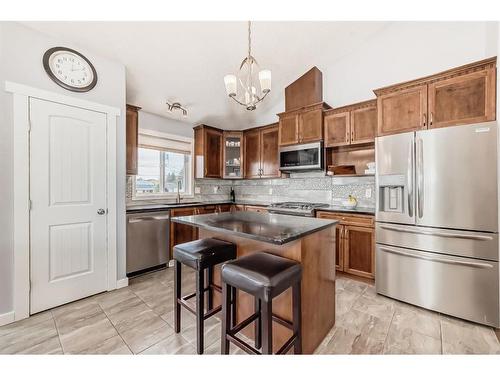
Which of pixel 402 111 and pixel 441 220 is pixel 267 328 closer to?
pixel 441 220

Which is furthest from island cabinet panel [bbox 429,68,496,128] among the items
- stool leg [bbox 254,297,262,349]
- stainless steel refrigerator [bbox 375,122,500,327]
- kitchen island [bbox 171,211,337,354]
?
stool leg [bbox 254,297,262,349]

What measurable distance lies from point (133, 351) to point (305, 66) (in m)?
4.09

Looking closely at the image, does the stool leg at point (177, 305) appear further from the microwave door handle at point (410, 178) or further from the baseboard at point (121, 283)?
the microwave door handle at point (410, 178)

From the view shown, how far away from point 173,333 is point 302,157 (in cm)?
284

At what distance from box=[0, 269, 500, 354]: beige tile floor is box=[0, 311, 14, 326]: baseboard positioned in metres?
0.06

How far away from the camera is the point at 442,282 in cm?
209

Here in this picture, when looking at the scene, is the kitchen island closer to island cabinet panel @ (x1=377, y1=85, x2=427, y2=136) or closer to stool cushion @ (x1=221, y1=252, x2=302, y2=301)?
stool cushion @ (x1=221, y1=252, x2=302, y2=301)

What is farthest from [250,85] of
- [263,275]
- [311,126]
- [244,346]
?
[244,346]

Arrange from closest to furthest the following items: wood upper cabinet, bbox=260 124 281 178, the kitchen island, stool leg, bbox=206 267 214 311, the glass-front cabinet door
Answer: the kitchen island, stool leg, bbox=206 267 214 311, wood upper cabinet, bbox=260 124 281 178, the glass-front cabinet door

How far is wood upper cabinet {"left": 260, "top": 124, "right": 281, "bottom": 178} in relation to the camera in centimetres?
417

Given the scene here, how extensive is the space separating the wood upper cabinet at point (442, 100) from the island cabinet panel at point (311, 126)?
92 cm

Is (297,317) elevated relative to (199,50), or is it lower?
lower

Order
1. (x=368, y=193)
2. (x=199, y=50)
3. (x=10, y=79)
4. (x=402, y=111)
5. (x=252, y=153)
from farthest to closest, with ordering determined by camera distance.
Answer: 1. (x=252, y=153)
2. (x=368, y=193)
3. (x=199, y=50)
4. (x=402, y=111)
5. (x=10, y=79)
